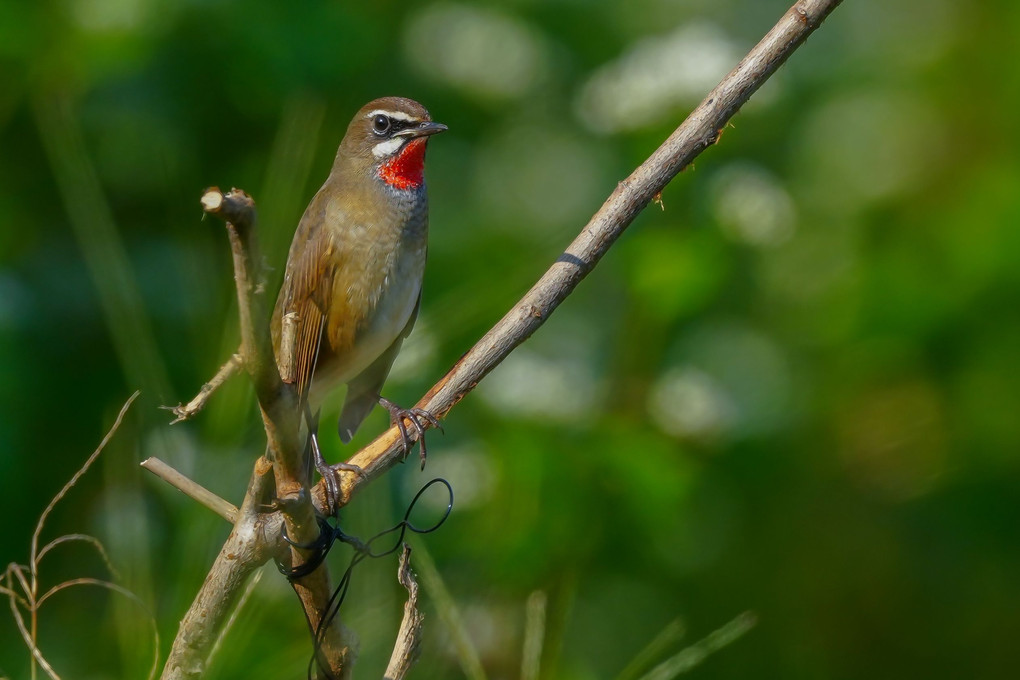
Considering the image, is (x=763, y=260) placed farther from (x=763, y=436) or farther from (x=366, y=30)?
(x=366, y=30)

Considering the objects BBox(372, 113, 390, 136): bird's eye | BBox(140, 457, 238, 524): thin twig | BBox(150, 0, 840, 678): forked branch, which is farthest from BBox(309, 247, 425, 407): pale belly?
BBox(140, 457, 238, 524): thin twig

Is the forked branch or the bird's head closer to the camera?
the forked branch

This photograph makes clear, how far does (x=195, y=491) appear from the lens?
1724mm

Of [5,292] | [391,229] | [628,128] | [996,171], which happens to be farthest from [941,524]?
[5,292]

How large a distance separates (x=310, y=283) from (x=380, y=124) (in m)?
0.51

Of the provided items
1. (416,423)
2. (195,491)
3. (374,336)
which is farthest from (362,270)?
(195,491)

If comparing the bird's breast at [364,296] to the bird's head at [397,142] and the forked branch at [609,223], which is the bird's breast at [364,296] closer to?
the bird's head at [397,142]

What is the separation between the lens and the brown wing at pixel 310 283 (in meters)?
2.99

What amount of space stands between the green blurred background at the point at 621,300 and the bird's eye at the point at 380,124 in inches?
7.2

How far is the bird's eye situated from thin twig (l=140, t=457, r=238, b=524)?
166cm

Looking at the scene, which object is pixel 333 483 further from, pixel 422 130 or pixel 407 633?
pixel 422 130

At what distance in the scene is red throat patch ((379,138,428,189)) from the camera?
3.20 metres

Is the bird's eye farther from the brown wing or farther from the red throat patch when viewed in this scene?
the brown wing

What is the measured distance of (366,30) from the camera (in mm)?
3916
